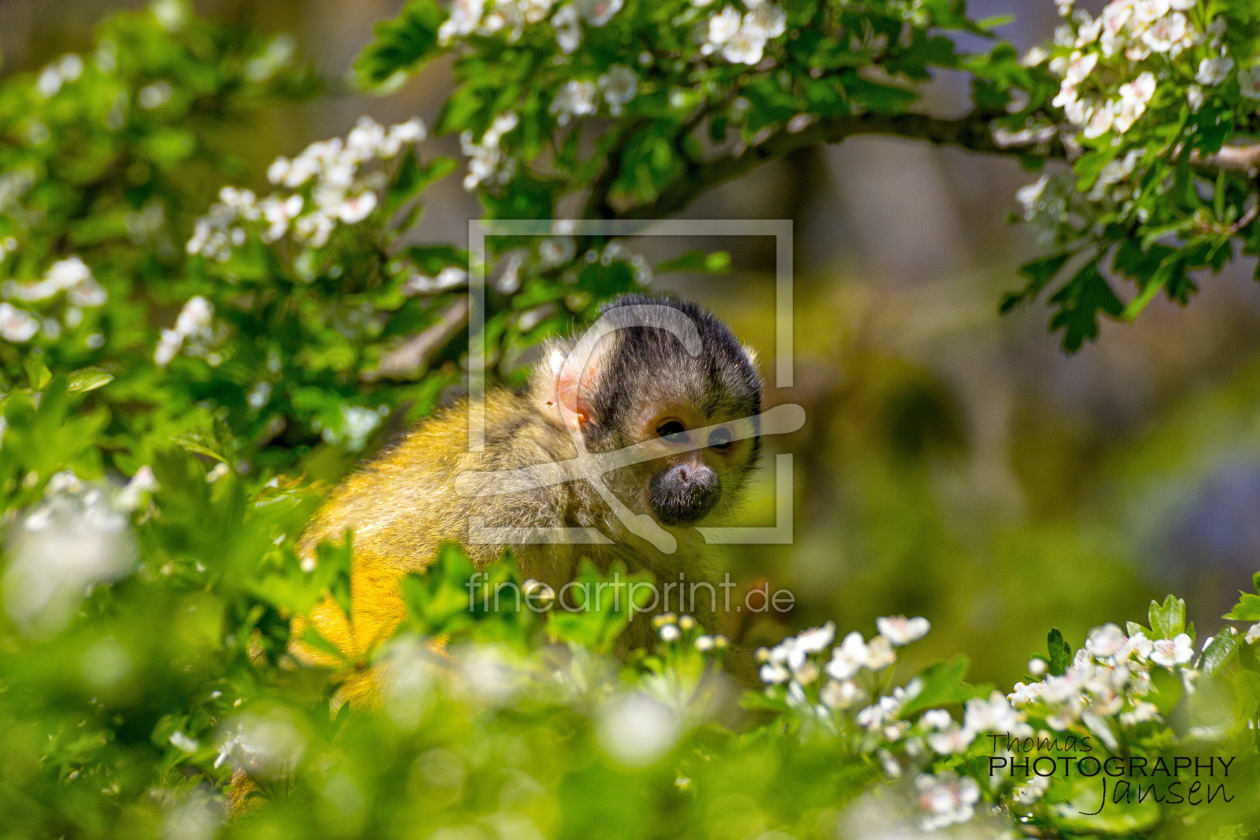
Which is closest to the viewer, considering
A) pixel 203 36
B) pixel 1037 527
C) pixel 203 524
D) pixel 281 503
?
pixel 203 524

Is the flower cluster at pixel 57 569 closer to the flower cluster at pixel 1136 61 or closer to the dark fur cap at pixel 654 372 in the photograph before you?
the dark fur cap at pixel 654 372

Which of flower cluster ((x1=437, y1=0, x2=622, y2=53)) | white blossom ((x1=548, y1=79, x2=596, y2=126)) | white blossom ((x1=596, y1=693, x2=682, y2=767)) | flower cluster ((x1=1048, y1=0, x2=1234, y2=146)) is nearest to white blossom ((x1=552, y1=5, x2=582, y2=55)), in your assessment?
flower cluster ((x1=437, y1=0, x2=622, y2=53))

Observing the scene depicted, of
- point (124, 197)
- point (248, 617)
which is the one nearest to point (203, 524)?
point (248, 617)

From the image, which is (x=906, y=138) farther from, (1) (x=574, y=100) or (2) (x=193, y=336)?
(2) (x=193, y=336)

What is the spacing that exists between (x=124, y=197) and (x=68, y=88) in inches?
11.9

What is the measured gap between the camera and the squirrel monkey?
1582mm

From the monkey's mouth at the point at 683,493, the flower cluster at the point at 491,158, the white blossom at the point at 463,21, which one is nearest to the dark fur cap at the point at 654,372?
the monkey's mouth at the point at 683,493

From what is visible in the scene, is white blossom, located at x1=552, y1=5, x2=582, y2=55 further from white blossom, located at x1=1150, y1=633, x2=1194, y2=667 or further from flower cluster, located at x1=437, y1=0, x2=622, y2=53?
white blossom, located at x1=1150, y1=633, x2=1194, y2=667

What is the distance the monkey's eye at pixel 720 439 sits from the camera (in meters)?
1.75

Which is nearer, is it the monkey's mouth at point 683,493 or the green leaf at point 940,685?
the green leaf at point 940,685

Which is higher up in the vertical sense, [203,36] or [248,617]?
[203,36]

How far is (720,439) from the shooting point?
176 cm

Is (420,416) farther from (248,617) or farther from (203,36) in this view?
(203,36)

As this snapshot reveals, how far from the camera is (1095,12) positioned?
13.7 ft
